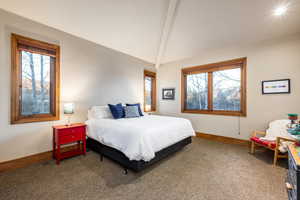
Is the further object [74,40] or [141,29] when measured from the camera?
[141,29]

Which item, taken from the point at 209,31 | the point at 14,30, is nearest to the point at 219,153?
the point at 209,31

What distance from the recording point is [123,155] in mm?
2139

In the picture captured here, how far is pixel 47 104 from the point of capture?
2717 millimetres

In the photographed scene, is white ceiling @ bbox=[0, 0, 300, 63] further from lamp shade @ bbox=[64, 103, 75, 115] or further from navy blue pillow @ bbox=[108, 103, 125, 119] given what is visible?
navy blue pillow @ bbox=[108, 103, 125, 119]

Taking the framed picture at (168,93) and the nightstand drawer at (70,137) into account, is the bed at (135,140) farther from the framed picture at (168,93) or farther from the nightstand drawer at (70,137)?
the framed picture at (168,93)

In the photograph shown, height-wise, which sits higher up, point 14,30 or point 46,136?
point 14,30

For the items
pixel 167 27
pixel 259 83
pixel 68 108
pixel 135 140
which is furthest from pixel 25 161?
pixel 259 83

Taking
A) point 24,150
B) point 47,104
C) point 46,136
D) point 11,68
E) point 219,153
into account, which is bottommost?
point 219,153

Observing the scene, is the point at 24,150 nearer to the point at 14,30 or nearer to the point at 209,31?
the point at 14,30

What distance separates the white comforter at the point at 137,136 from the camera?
6.28ft

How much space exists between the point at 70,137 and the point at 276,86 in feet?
15.5

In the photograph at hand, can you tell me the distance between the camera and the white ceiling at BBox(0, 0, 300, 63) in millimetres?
2334

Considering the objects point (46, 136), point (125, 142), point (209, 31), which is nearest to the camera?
point (125, 142)

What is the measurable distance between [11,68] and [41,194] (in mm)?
2161
